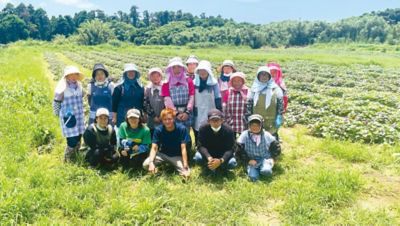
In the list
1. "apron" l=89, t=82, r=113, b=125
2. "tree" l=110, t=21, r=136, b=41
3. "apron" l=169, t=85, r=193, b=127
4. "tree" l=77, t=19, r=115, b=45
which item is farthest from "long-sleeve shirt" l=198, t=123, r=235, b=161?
"tree" l=110, t=21, r=136, b=41

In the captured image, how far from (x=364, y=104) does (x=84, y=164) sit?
735 centimetres

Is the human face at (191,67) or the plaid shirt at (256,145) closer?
the plaid shirt at (256,145)

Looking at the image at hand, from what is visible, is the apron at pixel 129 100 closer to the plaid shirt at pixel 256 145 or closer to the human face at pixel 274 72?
the plaid shirt at pixel 256 145

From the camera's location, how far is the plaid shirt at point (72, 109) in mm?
4168

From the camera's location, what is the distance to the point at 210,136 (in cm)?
399

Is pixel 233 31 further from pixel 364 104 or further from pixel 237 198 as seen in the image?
pixel 237 198

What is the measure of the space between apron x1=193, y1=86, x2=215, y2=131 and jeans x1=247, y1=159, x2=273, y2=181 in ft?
3.65

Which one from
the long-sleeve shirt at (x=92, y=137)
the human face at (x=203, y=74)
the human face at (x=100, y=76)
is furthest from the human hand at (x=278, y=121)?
the human face at (x=100, y=76)

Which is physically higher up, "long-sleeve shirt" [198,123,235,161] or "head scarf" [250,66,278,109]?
"head scarf" [250,66,278,109]

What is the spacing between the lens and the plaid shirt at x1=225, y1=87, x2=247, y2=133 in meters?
4.45

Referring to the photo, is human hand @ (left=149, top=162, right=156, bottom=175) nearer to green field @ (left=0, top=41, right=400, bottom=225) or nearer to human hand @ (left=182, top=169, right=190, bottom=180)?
green field @ (left=0, top=41, right=400, bottom=225)

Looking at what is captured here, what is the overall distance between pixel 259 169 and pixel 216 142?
79cm

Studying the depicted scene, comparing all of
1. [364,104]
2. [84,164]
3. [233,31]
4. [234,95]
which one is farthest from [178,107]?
[233,31]

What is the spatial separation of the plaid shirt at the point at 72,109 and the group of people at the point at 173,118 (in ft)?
0.05
